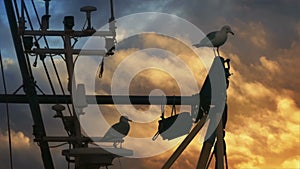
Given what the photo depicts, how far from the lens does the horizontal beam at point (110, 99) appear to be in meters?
17.2

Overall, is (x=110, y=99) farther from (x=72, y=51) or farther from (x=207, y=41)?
(x=207, y=41)

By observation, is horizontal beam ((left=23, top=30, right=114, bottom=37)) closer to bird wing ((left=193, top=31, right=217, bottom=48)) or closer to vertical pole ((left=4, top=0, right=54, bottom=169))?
vertical pole ((left=4, top=0, right=54, bottom=169))

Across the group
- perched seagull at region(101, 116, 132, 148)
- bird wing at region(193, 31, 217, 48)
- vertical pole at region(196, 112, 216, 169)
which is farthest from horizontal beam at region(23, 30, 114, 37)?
vertical pole at region(196, 112, 216, 169)

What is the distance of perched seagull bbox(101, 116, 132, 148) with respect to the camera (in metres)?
17.7

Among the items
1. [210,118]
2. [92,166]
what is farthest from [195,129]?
[92,166]

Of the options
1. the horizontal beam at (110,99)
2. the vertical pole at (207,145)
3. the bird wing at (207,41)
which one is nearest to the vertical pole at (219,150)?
the vertical pole at (207,145)

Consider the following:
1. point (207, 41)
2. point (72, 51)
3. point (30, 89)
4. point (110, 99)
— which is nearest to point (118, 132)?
point (110, 99)

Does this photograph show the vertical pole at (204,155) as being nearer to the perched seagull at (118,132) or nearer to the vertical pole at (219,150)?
the vertical pole at (219,150)

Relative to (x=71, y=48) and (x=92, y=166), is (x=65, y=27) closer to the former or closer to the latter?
(x=71, y=48)

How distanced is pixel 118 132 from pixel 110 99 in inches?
29.7

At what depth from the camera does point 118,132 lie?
18094 mm

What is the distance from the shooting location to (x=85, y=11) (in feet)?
63.9

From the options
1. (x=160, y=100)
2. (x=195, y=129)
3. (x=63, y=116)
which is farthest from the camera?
(x=63, y=116)

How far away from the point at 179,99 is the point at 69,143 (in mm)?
2627
